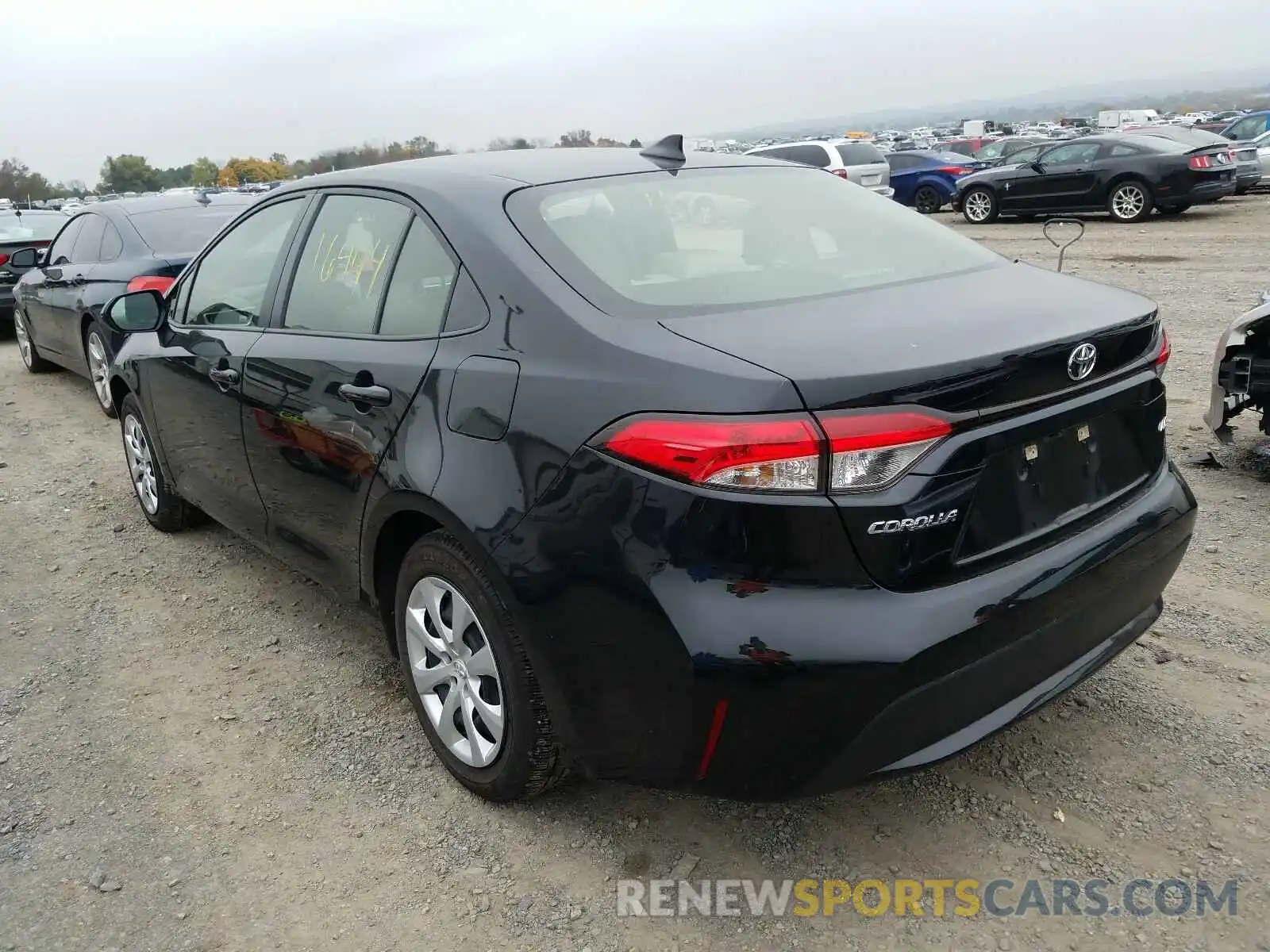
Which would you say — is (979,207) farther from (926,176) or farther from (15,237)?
(15,237)

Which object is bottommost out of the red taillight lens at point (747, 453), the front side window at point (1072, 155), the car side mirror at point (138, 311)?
the front side window at point (1072, 155)

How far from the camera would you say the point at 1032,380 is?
2172 mm

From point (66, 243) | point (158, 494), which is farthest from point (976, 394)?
point (66, 243)

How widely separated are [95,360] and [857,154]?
14.5m

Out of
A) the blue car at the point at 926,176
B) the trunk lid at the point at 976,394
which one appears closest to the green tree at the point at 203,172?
the blue car at the point at 926,176

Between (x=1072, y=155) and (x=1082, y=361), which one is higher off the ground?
(x=1082, y=361)

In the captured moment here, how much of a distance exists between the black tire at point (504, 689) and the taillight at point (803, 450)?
2.22 ft

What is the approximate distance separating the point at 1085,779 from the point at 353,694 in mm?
2280

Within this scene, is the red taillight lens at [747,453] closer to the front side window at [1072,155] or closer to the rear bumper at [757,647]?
the rear bumper at [757,647]

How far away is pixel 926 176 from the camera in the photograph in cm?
2094

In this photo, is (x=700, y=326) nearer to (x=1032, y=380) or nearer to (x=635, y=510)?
(x=635, y=510)

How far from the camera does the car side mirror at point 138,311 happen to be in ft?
13.7

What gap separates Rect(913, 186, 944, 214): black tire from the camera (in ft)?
68.8

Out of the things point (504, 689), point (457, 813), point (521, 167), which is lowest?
point (457, 813)
